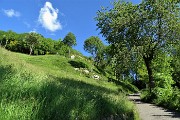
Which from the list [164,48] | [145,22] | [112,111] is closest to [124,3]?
[145,22]

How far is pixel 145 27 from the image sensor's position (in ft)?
118

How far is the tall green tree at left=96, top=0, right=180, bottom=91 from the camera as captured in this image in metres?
35.8

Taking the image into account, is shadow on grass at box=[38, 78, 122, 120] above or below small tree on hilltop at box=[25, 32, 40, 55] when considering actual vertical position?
below

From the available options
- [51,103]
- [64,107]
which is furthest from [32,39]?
[51,103]

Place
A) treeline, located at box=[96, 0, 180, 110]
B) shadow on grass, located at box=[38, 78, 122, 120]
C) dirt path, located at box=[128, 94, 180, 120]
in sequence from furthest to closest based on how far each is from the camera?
1. treeline, located at box=[96, 0, 180, 110]
2. dirt path, located at box=[128, 94, 180, 120]
3. shadow on grass, located at box=[38, 78, 122, 120]

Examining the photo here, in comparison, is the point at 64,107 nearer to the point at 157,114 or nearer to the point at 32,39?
the point at 157,114

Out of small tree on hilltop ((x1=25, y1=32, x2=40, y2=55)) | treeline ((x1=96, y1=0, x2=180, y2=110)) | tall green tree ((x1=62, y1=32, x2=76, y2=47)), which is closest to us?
treeline ((x1=96, y1=0, x2=180, y2=110))

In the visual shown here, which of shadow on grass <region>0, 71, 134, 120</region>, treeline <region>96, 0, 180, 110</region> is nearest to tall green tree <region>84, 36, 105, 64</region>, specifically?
treeline <region>96, 0, 180, 110</region>

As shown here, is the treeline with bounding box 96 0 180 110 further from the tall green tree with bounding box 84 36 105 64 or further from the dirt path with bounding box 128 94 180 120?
the tall green tree with bounding box 84 36 105 64

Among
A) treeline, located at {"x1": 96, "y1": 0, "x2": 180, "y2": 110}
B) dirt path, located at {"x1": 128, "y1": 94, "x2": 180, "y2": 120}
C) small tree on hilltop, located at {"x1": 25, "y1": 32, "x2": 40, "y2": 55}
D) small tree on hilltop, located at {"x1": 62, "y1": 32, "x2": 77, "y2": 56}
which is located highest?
small tree on hilltop, located at {"x1": 62, "y1": 32, "x2": 77, "y2": 56}

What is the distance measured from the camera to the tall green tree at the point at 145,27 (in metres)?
35.8

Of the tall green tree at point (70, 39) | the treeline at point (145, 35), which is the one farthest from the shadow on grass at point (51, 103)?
the tall green tree at point (70, 39)

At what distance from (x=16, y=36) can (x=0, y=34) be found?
11917mm

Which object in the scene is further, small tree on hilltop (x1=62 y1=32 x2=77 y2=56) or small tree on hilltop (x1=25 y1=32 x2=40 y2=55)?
small tree on hilltop (x1=62 y1=32 x2=77 y2=56)
